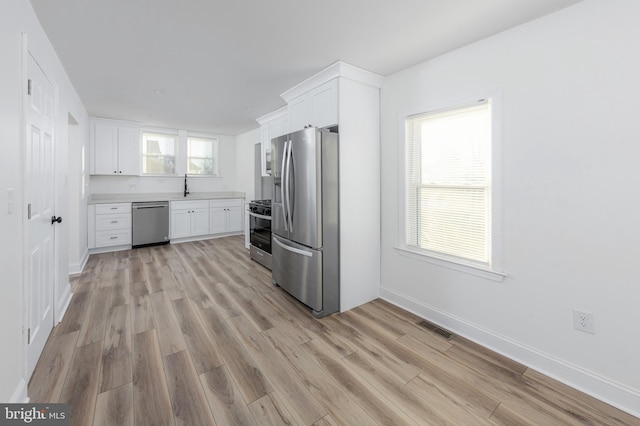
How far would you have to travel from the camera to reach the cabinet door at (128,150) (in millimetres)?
5438

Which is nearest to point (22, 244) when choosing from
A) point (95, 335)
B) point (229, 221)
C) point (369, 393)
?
point (95, 335)

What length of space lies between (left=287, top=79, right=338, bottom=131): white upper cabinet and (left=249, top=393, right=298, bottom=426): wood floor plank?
2474 mm

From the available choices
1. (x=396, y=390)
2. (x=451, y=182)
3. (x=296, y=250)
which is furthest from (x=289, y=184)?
(x=396, y=390)

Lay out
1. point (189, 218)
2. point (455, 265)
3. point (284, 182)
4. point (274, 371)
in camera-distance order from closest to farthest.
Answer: point (274, 371)
point (455, 265)
point (284, 182)
point (189, 218)

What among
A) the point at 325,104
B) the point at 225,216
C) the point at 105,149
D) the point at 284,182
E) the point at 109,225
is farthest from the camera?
the point at 225,216

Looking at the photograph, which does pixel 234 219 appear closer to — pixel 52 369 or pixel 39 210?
pixel 39 210

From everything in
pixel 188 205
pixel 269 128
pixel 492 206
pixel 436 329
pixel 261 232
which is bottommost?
pixel 436 329

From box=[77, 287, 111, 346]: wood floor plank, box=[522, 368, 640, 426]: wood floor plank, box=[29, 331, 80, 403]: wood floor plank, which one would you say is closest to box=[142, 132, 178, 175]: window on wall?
box=[77, 287, 111, 346]: wood floor plank

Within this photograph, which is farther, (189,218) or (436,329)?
(189,218)

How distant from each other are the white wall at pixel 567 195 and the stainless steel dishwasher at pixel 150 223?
5.65 meters

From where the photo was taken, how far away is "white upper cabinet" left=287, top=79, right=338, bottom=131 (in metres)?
2.85

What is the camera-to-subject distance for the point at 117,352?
2.13 meters

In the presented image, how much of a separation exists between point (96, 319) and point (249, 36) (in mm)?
3033

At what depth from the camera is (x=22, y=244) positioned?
165cm
